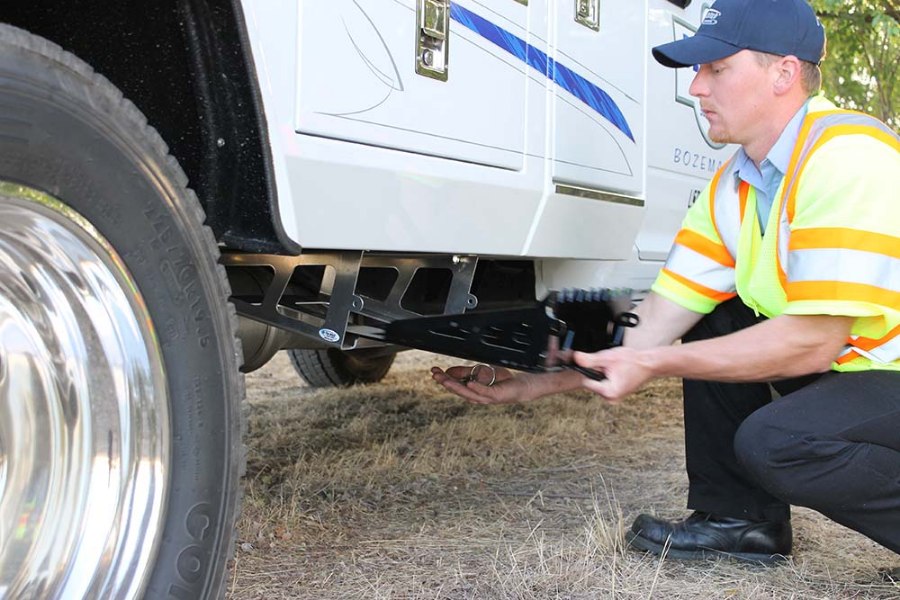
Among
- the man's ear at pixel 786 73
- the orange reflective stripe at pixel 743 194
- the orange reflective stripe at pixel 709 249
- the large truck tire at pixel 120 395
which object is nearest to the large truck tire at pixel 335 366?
the orange reflective stripe at pixel 709 249

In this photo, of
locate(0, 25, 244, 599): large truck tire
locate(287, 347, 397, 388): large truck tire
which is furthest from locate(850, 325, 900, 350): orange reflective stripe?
locate(287, 347, 397, 388): large truck tire

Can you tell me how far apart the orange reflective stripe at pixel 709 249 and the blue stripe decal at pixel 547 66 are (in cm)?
45

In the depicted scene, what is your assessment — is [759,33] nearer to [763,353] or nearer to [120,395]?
[763,353]

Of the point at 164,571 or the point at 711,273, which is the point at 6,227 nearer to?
the point at 164,571

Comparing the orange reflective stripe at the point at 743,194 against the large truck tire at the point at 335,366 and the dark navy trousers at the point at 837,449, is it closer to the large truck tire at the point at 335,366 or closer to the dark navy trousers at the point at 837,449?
the dark navy trousers at the point at 837,449

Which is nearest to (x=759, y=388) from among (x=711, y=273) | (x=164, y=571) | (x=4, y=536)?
(x=711, y=273)

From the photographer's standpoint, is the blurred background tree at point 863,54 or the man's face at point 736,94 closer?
the man's face at point 736,94

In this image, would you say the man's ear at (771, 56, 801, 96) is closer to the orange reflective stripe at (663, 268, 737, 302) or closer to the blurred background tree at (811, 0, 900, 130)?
the orange reflective stripe at (663, 268, 737, 302)

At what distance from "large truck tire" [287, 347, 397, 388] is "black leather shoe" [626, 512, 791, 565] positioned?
246 cm

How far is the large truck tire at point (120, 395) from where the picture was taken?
1.41 m

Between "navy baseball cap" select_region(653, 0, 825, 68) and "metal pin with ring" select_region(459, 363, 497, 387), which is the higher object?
"navy baseball cap" select_region(653, 0, 825, 68)

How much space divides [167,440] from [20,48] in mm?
605

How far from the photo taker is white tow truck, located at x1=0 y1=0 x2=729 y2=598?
138 centimetres

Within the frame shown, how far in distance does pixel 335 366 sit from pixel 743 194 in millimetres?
2934
